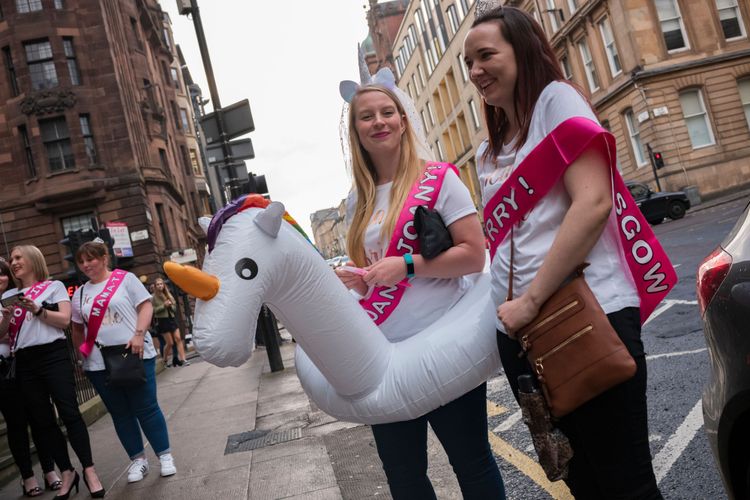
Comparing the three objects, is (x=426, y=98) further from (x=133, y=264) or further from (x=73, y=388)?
(x=73, y=388)

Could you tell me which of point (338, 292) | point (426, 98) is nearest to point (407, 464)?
point (338, 292)

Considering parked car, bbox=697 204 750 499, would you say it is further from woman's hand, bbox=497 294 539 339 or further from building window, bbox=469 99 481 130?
building window, bbox=469 99 481 130

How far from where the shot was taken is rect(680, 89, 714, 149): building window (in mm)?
24812

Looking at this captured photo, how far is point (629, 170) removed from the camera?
2653cm

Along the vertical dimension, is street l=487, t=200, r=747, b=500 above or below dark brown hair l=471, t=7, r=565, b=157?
below

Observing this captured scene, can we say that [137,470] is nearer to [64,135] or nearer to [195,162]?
[64,135]

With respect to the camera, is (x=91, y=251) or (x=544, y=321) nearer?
(x=544, y=321)

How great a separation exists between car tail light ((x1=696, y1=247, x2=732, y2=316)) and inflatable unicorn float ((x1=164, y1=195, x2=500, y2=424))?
63 cm

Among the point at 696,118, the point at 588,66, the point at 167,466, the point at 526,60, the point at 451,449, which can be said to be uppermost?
the point at 588,66

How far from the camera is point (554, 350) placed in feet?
5.33

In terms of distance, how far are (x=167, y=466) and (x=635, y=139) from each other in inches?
997

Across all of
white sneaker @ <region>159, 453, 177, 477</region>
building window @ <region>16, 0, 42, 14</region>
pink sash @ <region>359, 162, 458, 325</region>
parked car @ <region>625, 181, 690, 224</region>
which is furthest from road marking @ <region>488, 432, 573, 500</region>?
building window @ <region>16, 0, 42, 14</region>

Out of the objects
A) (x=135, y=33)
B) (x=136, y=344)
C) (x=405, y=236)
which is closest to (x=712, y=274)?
(x=405, y=236)

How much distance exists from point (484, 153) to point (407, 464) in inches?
43.7
